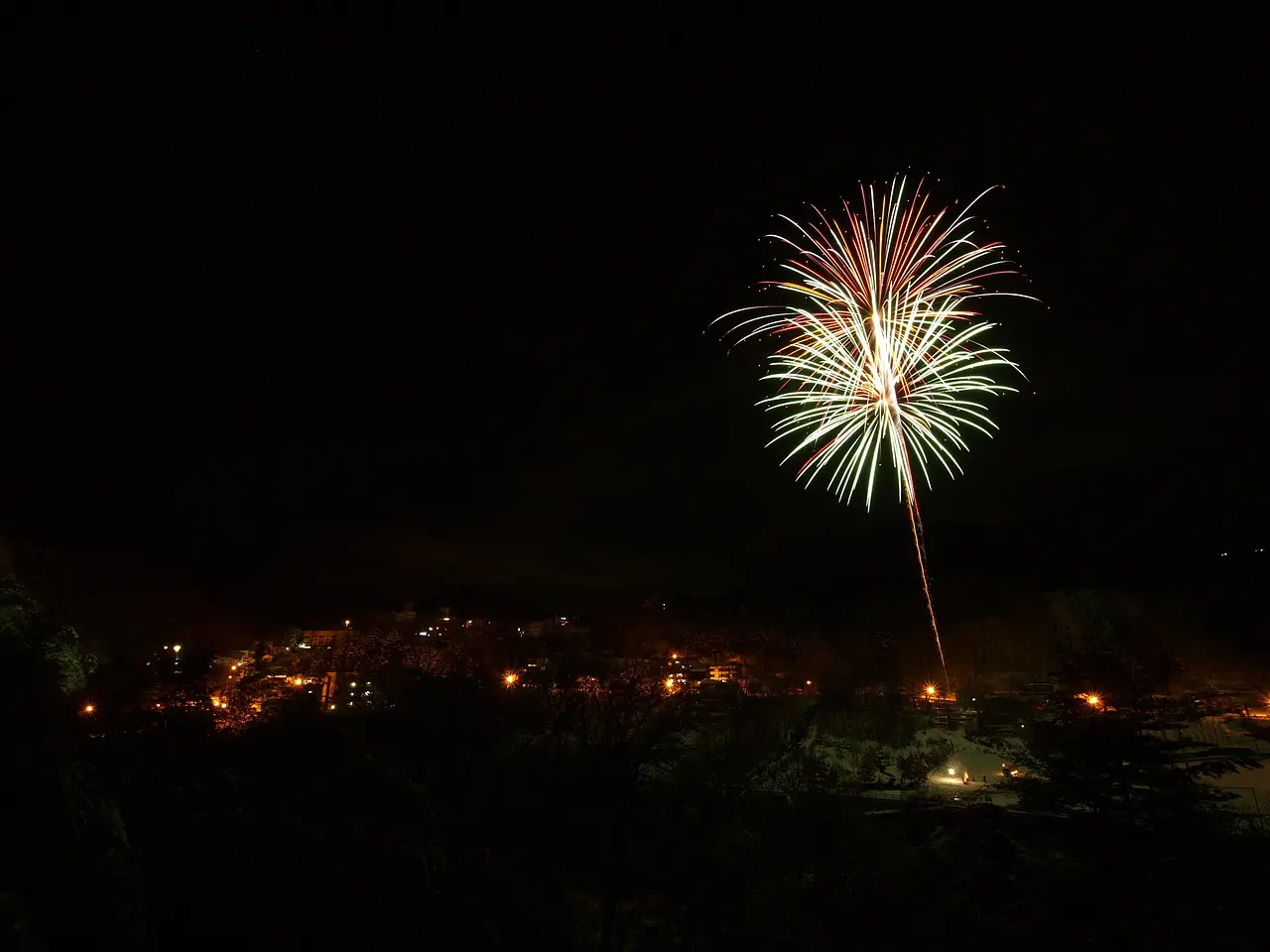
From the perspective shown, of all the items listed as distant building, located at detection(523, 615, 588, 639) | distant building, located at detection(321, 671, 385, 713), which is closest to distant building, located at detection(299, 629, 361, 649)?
distant building, located at detection(523, 615, 588, 639)

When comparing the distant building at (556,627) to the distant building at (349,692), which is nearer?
the distant building at (349,692)

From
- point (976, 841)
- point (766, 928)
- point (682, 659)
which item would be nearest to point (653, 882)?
point (766, 928)

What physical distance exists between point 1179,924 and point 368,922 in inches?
351

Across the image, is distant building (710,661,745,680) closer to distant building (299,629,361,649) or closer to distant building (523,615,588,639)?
distant building (523,615,588,639)

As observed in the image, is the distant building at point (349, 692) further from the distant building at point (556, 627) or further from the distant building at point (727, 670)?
the distant building at point (556, 627)

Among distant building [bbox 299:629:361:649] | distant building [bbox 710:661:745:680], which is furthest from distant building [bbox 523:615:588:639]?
distant building [bbox 710:661:745:680]

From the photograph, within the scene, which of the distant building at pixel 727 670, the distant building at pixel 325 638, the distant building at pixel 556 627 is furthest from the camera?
the distant building at pixel 556 627

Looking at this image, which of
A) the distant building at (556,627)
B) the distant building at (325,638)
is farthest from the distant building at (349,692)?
the distant building at (556,627)

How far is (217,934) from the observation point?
25.1 feet

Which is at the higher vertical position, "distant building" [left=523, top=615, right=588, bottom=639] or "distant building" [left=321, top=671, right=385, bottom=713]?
"distant building" [left=523, top=615, right=588, bottom=639]

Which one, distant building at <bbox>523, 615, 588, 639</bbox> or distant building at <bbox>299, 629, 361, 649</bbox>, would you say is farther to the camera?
distant building at <bbox>523, 615, 588, 639</bbox>

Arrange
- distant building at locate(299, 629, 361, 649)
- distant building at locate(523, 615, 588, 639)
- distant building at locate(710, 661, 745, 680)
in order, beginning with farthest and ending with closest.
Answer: distant building at locate(523, 615, 588, 639), distant building at locate(299, 629, 361, 649), distant building at locate(710, 661, 745, 680)

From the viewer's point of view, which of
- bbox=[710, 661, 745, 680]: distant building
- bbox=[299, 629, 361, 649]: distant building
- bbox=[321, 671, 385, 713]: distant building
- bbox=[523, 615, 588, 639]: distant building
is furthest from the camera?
bbox=[523, 615, 588, 639]: distant building

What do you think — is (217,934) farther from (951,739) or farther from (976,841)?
(951,739)
